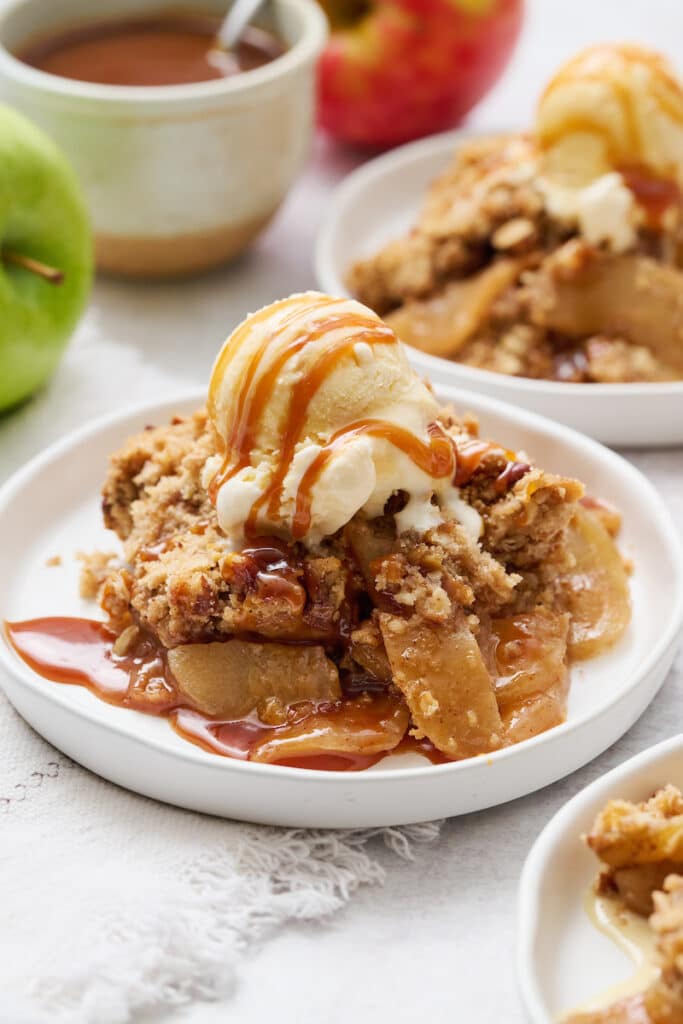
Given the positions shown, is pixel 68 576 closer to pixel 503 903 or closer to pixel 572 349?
pixel 503 903

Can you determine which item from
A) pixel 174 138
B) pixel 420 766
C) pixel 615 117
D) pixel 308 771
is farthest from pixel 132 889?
pixel 615 117

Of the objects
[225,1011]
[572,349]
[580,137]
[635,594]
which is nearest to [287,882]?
[225,1011]

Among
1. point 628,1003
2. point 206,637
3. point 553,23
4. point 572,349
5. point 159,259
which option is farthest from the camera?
point 553,23

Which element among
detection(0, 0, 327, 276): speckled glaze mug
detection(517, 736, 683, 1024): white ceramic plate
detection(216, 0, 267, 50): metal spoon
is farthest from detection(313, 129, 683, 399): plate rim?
detection(517, 736, 683, 1024): white ceramic plate

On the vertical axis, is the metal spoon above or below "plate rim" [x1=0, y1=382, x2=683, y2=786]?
above

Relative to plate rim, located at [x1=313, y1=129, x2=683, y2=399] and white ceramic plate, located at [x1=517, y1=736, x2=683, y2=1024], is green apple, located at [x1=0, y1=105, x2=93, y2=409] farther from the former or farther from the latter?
white ceramic plate, located at [x1=517, y1=736, x2=683, y2=1024]

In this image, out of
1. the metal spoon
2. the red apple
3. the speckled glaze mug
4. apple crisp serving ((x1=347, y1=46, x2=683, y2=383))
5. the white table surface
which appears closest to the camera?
the white table surface

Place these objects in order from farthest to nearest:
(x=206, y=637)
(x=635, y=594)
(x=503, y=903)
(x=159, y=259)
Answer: (x=159, y=259) < (x=635, y=594) < (x=206, y=637) < (x=503, y=903)
